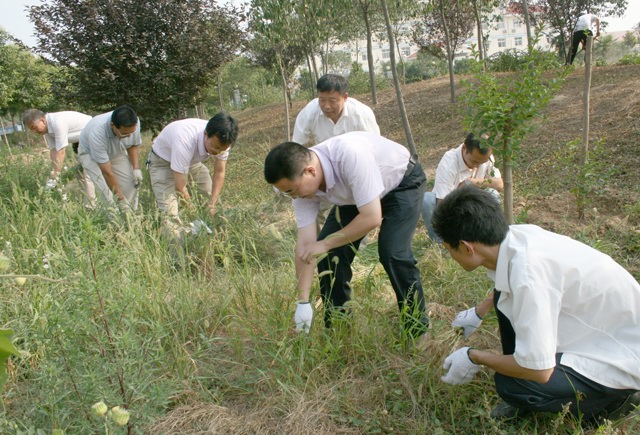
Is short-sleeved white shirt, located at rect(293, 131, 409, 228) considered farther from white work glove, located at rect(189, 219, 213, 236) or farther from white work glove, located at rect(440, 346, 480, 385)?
white work glove, located at rect(189, 219, 213, 236)

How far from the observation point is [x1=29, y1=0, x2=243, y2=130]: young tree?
24.7 ft

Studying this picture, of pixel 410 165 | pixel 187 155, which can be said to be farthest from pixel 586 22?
pixel 187 155

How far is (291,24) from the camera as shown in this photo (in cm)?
849

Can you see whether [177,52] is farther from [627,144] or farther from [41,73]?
[41,73]

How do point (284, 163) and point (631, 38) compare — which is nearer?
point (284, 163)

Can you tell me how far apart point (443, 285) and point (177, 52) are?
21.0ft

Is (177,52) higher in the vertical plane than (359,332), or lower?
higher

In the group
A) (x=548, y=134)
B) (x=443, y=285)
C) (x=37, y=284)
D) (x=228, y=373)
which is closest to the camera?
(x=228, y=373)

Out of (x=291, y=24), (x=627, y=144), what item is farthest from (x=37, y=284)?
(x=291, y=24)

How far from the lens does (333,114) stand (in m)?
3.81

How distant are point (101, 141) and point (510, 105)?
354 cm

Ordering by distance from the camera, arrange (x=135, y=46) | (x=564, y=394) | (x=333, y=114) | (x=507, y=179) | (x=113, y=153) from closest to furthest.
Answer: (x=564, y=394) → (x=507, y=179) → (x=333, y=114) → (x=113, y=153) → (x=135, y=46)

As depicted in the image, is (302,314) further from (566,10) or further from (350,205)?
(566,10)

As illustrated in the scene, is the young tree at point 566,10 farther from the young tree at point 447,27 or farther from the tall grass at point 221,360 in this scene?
the tall grass at point 221,360
